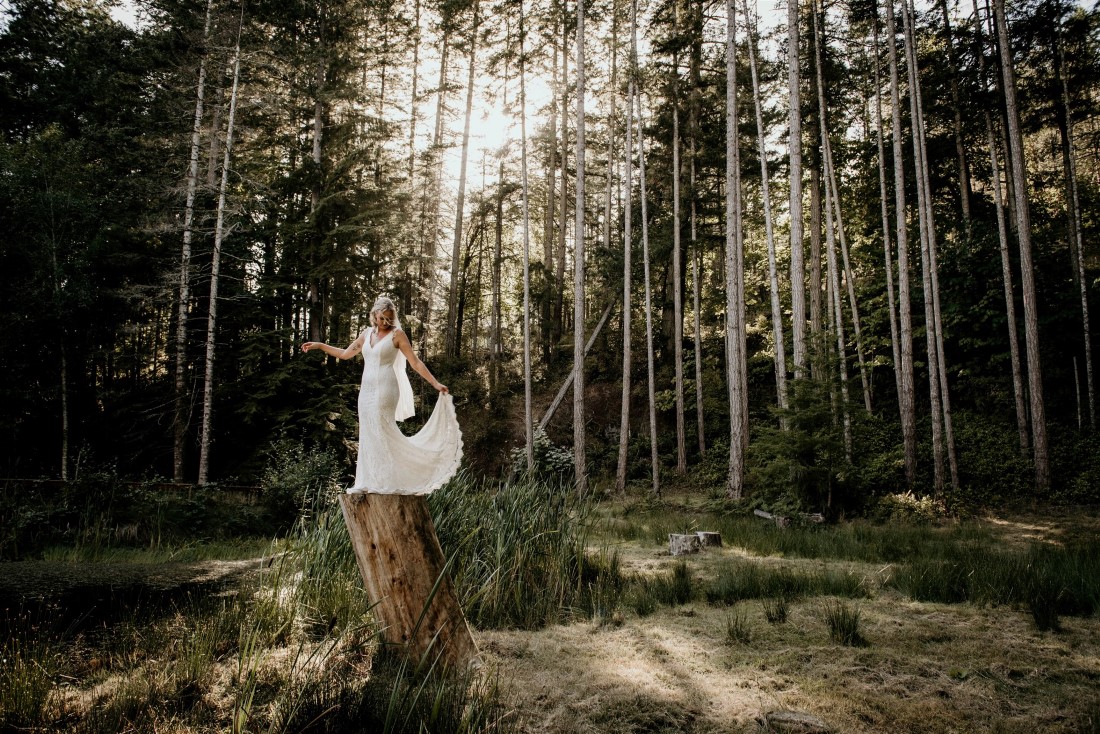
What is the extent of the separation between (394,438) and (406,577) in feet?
3.23

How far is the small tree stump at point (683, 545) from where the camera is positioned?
751 centimetres

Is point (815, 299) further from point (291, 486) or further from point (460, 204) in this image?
point (460, 204)

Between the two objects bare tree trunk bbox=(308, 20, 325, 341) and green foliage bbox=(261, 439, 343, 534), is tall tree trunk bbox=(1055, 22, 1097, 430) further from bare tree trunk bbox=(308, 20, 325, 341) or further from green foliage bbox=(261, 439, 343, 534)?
bare tree trunk bbox=(308, 20, 325, 341)

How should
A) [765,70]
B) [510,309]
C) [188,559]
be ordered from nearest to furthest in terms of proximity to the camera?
1. [188,559]
2. [765,70]
3. [510,309]

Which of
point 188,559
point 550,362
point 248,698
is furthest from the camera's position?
point 550,362

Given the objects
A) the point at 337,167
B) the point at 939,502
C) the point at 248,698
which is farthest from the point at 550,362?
the point at 248,698

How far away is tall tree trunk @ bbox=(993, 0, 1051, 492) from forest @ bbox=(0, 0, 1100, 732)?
8 centimetres

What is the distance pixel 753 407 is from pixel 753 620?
15.1 metres

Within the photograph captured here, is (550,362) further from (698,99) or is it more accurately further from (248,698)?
(248,698)

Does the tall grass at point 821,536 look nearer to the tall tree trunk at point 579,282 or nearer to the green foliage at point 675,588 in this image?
the green foliage at point 675,588

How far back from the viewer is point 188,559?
7211mm

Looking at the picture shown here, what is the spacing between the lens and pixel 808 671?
337 centimetres

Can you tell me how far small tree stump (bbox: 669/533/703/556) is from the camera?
24.6 ft

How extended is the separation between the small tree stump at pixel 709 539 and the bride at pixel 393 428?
17.1ft
